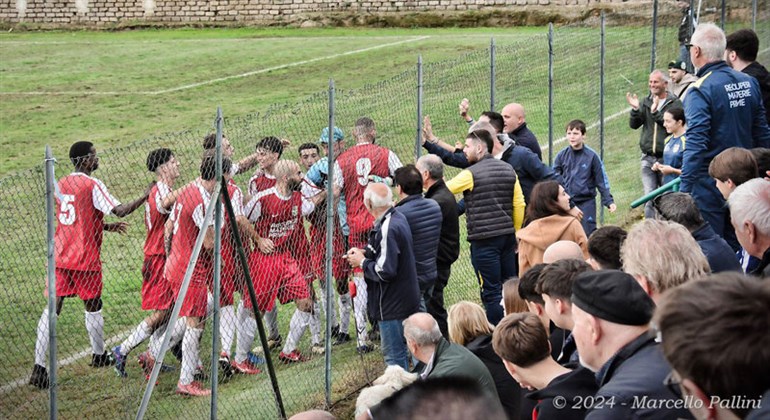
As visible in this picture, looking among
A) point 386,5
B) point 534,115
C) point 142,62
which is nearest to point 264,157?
point 534,115

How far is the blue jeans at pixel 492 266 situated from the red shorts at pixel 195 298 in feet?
8.01

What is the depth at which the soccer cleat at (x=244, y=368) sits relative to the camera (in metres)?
9.21

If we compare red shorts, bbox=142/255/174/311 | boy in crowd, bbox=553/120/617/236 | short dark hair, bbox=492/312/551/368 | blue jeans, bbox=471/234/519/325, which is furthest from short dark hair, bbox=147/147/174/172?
boy in crowd, bbox=553/120/617/236

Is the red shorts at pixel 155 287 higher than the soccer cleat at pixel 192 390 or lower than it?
higher

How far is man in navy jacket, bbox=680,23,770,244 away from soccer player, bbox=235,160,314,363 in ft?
10.3

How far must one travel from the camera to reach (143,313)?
11195 mm

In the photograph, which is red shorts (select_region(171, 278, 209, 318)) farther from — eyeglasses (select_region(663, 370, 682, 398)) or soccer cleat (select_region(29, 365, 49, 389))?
eyeglasses (select_region(663, 370, 682, 398))

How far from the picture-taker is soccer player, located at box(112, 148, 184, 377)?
862 centimetres

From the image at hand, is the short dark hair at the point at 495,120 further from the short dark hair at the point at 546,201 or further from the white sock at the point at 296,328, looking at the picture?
the white sock at the point at 296,328

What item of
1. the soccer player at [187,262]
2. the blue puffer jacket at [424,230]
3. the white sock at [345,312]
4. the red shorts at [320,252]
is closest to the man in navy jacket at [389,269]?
the blue puffer jacket at [424,230]

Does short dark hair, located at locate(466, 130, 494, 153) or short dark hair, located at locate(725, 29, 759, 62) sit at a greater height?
short dark hair, located at locate(725, 29, 759, 62)

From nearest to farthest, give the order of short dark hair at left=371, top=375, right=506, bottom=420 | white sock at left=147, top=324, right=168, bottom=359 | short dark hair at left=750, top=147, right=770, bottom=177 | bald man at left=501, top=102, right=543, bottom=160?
short dark hair at left=371, top=375, right=506, bottom=420 < short dark hair at left=750, top=147, right=770, bottom=177 < white sock at left=147, top=324, right=168, bottom=359 < bald man at left=501, top=102, right=543, bottom=160

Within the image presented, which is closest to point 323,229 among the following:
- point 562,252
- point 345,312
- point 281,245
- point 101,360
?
point 281,245

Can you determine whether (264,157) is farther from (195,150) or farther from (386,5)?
(386,5)
